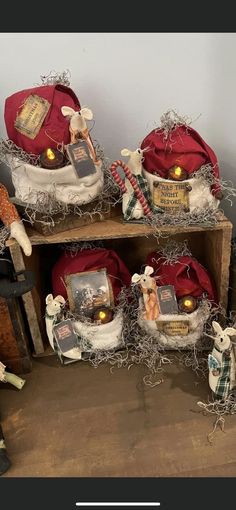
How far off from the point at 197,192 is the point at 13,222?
0.50 meters

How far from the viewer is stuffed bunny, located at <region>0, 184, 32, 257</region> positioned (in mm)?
1165

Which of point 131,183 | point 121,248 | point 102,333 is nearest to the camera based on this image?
point 131,183

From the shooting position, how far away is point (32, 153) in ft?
3.76

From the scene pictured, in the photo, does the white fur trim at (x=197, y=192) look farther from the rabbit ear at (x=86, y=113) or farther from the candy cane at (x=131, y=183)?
the rabbit ear at (x=86, y=113)

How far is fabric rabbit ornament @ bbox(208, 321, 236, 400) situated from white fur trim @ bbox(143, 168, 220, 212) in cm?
32

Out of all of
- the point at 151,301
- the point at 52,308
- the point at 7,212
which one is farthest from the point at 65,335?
the point at 7,212

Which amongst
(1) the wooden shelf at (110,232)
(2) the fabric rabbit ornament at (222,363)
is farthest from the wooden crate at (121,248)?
(2) the fabric rabbit ornament at (222,363)

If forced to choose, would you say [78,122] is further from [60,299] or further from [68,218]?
[60,299]

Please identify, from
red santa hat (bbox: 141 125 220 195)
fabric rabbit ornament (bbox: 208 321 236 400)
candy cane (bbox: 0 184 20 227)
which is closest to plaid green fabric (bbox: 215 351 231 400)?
fabric rabbit ornament (bbox: 208 321 236 400)

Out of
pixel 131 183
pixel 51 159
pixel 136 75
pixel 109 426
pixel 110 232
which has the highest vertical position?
pixel 136 75

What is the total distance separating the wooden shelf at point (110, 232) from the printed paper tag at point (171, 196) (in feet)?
0.18

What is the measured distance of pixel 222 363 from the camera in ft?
3.66

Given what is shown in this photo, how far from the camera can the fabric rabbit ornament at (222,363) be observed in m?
1.11

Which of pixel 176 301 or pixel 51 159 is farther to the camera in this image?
pixel 176 301
